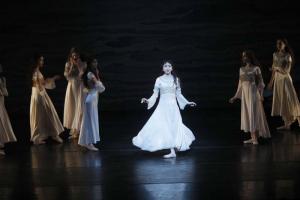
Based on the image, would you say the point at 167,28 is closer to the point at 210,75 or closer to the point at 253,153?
the point at 210,75

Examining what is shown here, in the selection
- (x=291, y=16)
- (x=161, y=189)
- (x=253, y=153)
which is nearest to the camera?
(x=161, y=189)

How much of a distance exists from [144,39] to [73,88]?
12.0 ft

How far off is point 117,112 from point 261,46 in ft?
11.9

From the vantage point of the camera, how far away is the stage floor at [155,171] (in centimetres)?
660

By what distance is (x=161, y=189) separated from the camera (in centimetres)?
671

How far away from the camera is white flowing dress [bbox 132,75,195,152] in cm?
849

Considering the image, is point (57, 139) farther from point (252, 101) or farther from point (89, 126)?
point (252, 101)

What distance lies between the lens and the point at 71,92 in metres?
10.8

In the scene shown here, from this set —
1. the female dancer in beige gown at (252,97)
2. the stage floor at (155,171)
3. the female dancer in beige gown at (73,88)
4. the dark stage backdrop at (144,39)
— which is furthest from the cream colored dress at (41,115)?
the dark stage backdrop at (144,39)

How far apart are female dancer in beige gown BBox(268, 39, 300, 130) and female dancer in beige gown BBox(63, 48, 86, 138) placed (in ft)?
11.1

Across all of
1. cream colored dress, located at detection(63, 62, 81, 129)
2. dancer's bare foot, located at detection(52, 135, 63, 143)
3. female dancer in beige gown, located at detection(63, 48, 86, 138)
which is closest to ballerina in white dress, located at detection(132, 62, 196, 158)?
dancer's bare foot, located at detection(52, 135, 63, 143)

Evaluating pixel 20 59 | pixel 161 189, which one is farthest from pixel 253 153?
pixel 20 59

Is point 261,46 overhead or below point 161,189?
overhead

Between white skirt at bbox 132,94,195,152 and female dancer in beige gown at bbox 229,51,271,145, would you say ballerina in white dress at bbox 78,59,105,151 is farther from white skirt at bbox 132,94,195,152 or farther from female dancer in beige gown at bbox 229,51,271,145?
female dancer in beige gown at bbox 229,51,271,145
